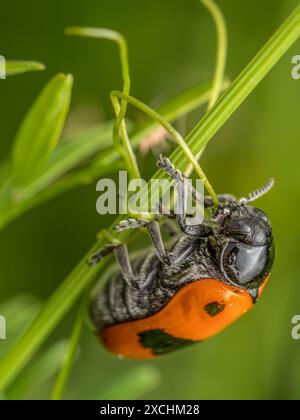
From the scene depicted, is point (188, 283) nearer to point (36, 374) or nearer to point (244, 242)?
point (244, 242)

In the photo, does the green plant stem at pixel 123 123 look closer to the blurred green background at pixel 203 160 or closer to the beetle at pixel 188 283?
the beetle at pixel 188 283

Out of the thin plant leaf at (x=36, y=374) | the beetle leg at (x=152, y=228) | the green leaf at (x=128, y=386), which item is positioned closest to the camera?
the beetle leg at (x=152, y=228)

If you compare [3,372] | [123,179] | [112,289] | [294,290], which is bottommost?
[3,372]

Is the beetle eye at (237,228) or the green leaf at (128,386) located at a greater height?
the beetle eye at (237,228)

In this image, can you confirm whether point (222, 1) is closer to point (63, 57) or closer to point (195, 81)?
point (195, 81)

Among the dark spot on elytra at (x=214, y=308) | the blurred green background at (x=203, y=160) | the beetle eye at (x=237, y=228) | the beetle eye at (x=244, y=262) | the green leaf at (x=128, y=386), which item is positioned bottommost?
the green leaf at (x=128, y=386)

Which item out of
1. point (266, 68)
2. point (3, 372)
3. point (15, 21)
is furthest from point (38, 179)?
point (15, 21)

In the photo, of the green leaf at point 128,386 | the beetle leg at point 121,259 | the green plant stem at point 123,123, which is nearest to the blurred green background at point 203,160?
the green leaf at point 128,386
